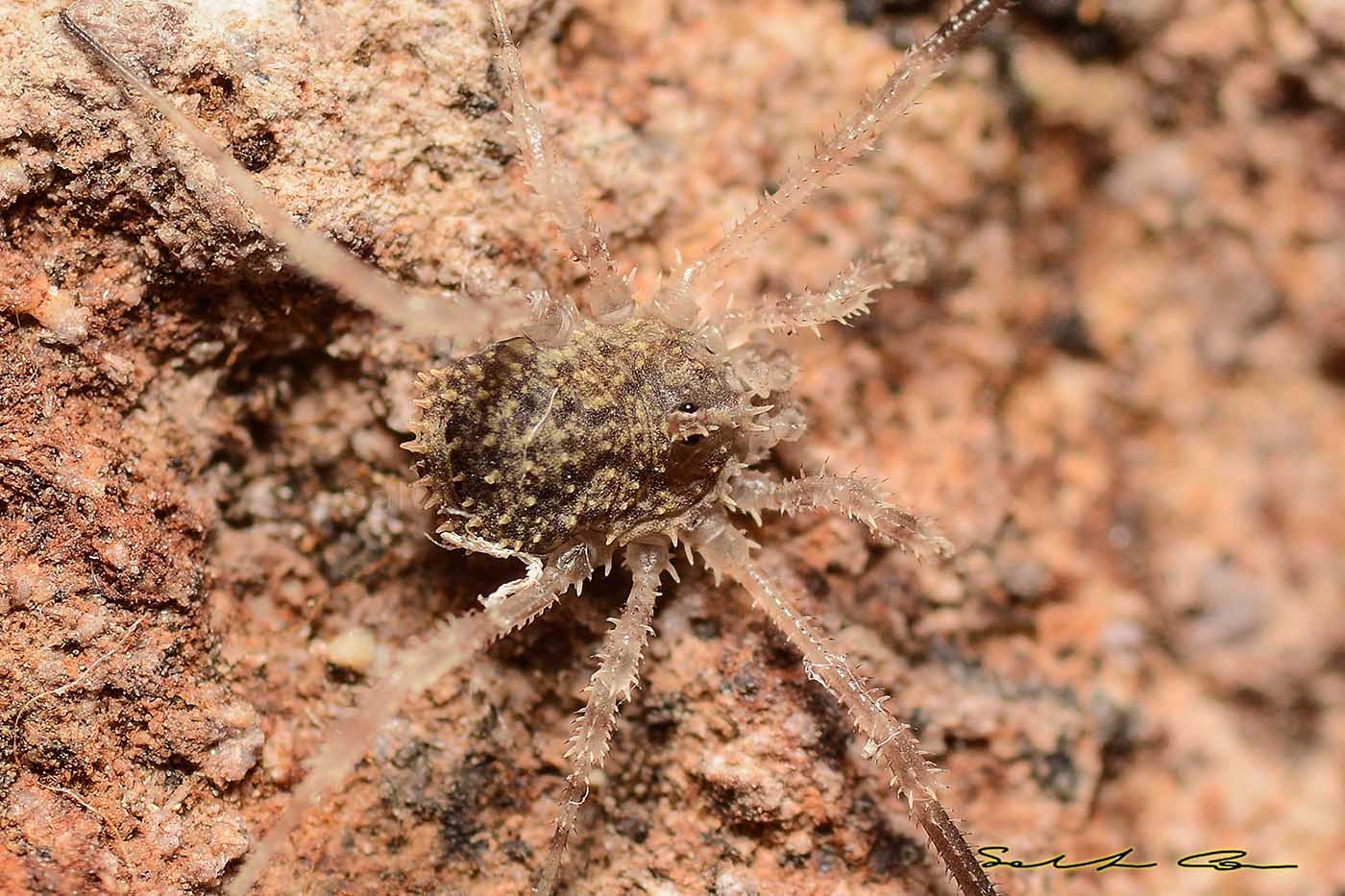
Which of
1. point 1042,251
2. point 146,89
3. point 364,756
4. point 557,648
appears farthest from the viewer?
point 1042,251

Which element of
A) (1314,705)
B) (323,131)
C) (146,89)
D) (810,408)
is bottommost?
(146,89)

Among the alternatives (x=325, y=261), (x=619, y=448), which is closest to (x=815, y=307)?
(x=619, y=448)

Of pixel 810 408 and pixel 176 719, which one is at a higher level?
pixel 810 408

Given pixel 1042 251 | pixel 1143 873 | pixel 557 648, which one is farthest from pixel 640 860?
pixel 1042 251

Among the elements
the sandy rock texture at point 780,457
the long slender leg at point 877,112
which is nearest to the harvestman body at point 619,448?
the long slender leg at point 877,112

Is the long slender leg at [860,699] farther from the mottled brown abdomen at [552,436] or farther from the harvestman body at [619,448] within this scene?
the mottled brown abdomen at [552,436]

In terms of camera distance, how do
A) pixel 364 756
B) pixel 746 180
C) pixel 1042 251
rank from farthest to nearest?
pixel 1042 251, pixel 746 180, pixel 364 756

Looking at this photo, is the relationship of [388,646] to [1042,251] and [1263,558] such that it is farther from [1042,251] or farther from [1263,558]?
[1263,558]

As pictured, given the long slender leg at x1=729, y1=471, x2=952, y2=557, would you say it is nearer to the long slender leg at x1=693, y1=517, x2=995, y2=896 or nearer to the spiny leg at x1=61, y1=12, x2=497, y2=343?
the long slender leg at x1=693, y1=517, x2=995, y2=896
